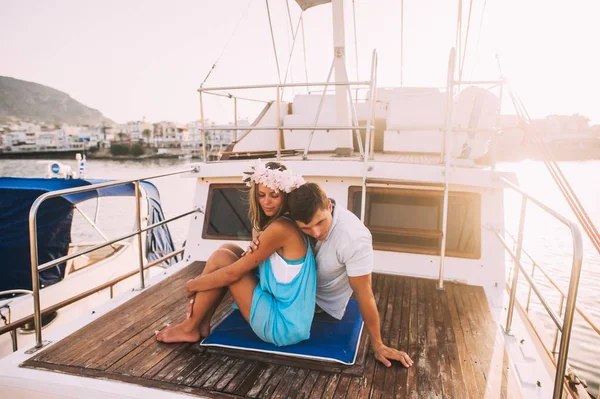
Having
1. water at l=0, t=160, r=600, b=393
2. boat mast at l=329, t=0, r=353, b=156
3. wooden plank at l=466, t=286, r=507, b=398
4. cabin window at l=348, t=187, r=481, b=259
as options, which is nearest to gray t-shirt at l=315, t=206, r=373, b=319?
wooden plank at l=466, t=286, r=507, b=398

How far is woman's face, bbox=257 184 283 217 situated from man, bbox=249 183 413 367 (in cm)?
18

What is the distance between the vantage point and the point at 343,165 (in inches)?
187

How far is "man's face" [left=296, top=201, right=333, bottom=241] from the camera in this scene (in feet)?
7.98

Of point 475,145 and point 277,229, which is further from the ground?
point 475,145

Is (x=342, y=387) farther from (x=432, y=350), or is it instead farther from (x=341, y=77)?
(x=341, y=77)

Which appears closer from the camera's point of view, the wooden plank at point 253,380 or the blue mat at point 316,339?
the wooden plank at point 253,380

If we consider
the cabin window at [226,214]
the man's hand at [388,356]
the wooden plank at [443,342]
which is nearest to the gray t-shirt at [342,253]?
the man's hand at [388,356]

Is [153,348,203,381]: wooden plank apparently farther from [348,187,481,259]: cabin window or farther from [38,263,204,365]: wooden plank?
[348,187,481,259]: cabin window

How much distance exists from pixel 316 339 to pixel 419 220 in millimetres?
2471

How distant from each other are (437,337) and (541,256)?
47.6ft

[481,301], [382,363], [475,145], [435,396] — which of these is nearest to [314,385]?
[382,363]

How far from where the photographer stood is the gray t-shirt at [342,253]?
8.40ft

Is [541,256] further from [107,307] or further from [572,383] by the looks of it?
[107,307]

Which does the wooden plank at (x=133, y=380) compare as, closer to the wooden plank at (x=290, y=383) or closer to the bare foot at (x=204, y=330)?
the wooden plank at (x=290, y=383)
